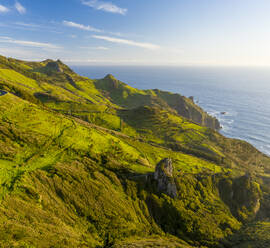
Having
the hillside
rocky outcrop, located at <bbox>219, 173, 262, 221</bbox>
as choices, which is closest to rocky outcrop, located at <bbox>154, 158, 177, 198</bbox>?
the hillside

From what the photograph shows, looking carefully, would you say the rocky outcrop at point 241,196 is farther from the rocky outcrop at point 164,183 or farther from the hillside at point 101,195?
the rocky outcrop at point 164,183

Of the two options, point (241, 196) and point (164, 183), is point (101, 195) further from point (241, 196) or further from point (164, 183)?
point (241, 196)

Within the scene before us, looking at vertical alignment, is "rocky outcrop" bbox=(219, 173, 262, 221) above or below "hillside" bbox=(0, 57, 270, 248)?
below

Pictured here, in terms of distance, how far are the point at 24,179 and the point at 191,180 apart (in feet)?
195

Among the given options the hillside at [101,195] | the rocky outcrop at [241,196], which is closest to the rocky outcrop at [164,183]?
the hillside at [101,195]

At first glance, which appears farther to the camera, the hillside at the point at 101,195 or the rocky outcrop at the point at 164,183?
the rocky outcrop at the point at 164,183

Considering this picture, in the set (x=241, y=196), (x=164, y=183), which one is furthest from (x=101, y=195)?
(x=241, y=196)

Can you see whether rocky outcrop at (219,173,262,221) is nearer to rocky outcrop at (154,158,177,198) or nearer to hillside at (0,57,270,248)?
hillside at (0,57,270,248)

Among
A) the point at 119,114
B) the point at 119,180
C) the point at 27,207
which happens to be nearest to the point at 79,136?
the point at 119,180

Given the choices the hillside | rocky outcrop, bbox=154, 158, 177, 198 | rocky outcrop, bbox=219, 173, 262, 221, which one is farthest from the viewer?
rocky outcrop, bbox=219, 173, 262, 221

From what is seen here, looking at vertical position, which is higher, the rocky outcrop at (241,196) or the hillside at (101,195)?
the hillside at (101,195)

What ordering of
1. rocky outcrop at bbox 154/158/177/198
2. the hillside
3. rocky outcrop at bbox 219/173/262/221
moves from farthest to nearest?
1. rocky outcrop at bbox 219/173/262/221
2. rocky outcrop at bbox 154/158/177/198
3. the hillside

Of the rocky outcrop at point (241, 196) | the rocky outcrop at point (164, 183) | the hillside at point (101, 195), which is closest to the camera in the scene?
the hillside at point (101, 195)

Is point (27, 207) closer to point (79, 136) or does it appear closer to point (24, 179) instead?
point (24, 179)
